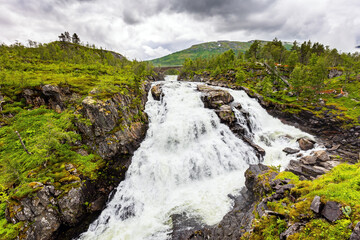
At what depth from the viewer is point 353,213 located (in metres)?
6.34

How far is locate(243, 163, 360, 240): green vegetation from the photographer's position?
247 inches

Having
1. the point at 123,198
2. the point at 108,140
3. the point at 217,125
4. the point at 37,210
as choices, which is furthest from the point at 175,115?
the point at 37,210

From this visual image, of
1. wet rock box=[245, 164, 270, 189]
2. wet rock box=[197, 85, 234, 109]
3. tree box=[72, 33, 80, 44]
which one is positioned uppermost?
tree box=[72, 33, 80, 44]

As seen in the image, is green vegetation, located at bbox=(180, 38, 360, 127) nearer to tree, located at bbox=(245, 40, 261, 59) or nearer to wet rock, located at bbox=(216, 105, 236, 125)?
tree, located at bbox=(245, 40, 261, 59)

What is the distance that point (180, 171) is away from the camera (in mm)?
22172

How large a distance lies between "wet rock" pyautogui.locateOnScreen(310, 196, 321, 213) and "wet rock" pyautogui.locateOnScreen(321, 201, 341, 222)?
209 mm

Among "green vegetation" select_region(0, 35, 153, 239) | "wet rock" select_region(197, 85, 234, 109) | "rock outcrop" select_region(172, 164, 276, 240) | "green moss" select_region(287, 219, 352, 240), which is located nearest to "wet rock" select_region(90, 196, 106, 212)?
"green vegetation" select_region(0, 35, 153, 239)

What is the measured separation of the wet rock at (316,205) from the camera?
7.21m

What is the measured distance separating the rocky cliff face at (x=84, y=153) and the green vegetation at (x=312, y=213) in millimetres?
17692

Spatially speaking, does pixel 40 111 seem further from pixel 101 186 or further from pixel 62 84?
pixel 101 186

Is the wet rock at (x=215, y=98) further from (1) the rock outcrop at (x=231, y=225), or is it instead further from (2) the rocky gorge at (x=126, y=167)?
(1) the rock outcrop at (x=231, y=225)

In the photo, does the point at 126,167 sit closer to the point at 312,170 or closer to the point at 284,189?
the point at 284,189

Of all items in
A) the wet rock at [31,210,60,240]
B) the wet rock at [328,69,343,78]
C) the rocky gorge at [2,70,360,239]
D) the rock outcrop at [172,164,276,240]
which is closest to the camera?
the rock outcrop at [172,164,276,240]

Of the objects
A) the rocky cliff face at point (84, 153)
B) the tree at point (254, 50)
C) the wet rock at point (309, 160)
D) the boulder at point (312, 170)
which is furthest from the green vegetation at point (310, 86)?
the rocky cliff face at point (84, 153)
